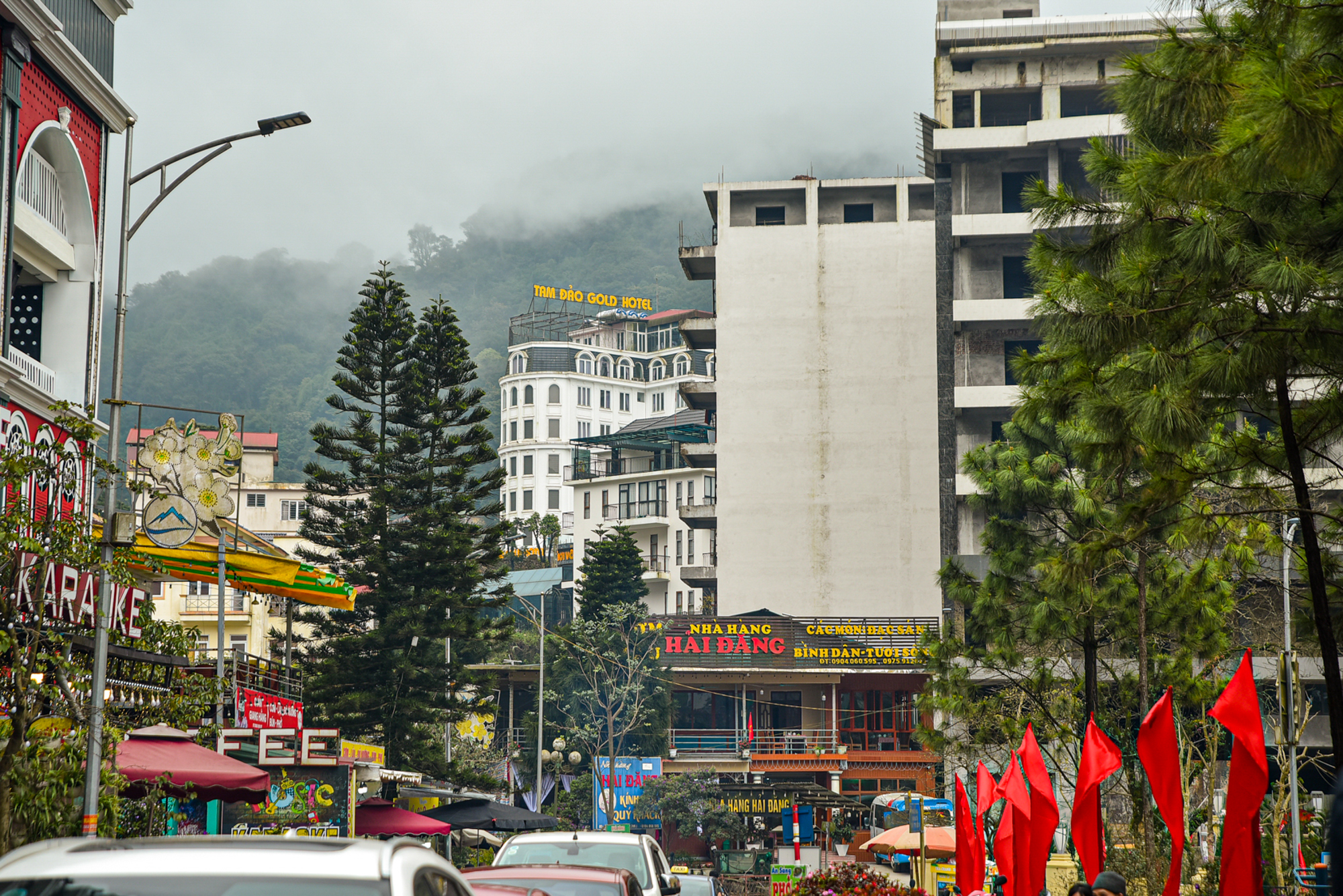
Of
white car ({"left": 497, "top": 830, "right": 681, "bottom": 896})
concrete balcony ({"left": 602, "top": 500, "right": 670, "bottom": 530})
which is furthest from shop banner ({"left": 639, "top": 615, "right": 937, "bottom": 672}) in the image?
white car ({"left": 497, "top": 830, "right": 681, "bottom": 896})

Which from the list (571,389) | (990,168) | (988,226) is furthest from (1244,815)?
(571,389)

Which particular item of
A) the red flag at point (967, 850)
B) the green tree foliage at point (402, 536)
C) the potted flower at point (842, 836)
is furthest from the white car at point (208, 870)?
the potted flower at point (842, 836)

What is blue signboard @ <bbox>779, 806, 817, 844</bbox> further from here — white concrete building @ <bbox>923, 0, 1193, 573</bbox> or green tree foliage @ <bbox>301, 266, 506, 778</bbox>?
white concrete building @ <bbox>923, 0, 1193, 573</bbox>

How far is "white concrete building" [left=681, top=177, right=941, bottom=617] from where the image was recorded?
63.9m

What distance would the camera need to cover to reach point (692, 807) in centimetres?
5362

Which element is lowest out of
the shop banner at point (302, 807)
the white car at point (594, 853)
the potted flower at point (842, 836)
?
the potted flower at point (842, 836)

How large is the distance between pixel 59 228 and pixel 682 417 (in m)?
83.5

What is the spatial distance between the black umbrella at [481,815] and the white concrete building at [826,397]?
116 ft

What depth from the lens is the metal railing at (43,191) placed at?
19.6 m

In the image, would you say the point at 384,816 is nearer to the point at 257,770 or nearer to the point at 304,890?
the point at 257,770

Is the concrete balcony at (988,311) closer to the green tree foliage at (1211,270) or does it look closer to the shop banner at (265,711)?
the shop banner at (265,711)

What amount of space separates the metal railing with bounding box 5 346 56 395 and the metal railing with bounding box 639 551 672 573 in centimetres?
Answer: 7593

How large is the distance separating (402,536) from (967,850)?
25.3 m

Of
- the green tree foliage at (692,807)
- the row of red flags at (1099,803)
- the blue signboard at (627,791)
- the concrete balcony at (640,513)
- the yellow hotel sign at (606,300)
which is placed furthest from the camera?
the yellow hotel sign at (606,300)
